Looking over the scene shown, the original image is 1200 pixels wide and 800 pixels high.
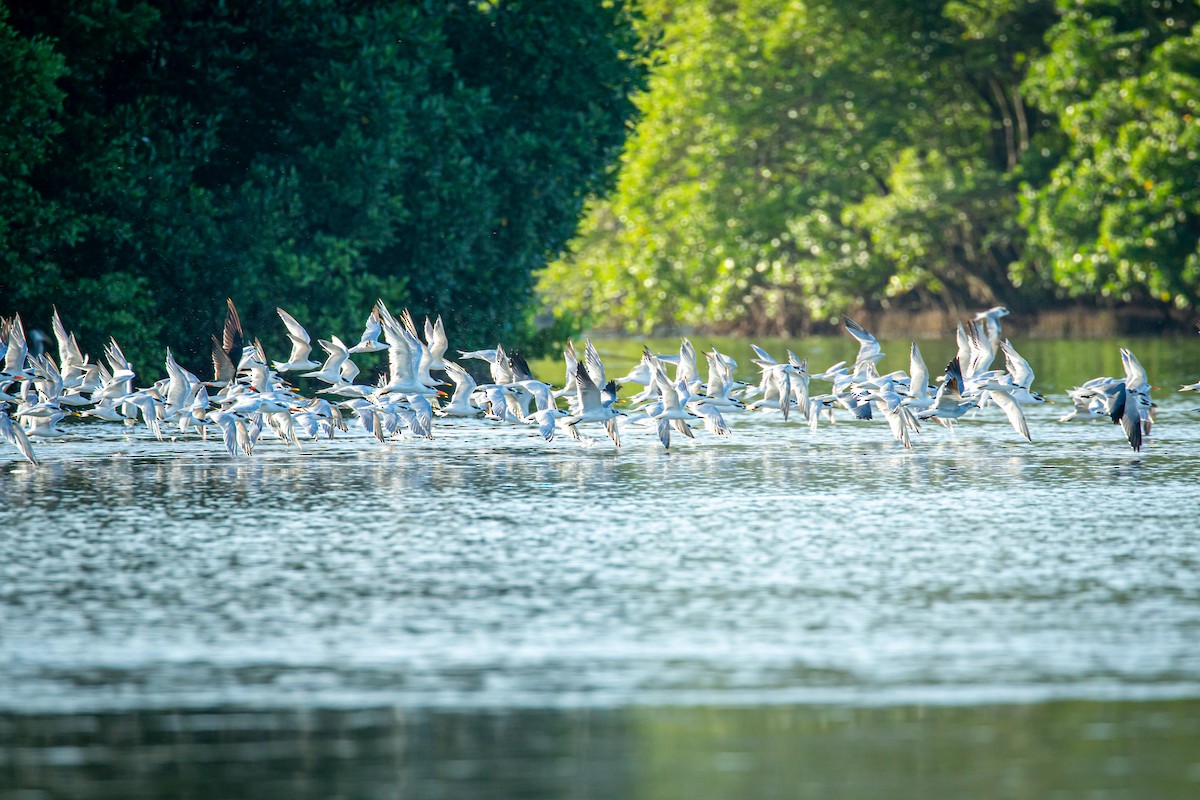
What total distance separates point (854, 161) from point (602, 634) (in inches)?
2042

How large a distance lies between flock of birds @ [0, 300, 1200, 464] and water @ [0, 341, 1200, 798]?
7.89 feet

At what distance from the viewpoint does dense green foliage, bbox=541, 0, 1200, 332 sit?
57844 millimetres

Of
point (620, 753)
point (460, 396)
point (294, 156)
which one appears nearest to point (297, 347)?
point (460, 396)

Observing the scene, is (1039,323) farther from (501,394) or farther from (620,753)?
(620,753)

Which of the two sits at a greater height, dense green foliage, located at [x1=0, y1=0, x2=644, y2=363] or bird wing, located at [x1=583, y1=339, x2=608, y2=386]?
dense green foliage, located at [x1=0, y1=0, x2=644, y2=363]

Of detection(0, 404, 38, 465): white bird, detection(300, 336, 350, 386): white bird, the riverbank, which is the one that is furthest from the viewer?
the riverbank

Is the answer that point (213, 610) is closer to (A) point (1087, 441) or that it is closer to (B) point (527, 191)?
(A) point (1087, 441)

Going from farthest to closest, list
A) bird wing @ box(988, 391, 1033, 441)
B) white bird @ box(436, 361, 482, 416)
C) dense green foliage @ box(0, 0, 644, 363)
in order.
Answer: dense green foliage @ box(0, 0, 644, 363) → white bird @ box(436, 361, 482, 416) → bird wing @ box(988, 391, 1033, 441)

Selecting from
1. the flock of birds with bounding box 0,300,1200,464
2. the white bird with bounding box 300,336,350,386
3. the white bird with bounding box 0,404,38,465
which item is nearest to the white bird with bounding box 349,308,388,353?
the flock of birds with bounding box 0,300,1200,464

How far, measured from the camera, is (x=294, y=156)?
1291 inches

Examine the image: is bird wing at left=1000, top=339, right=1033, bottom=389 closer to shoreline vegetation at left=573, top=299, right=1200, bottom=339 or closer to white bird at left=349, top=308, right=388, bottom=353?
white bird at left=349, top=308, right=388, bottom=353

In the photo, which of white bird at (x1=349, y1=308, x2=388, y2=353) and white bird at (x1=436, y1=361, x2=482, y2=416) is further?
white bird at (x1=349, y1=308, x2=388, y2=353)

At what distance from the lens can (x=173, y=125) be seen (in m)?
30.2

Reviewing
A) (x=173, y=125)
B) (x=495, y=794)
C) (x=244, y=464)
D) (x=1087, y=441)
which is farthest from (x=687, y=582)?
(x=173, y=125)
